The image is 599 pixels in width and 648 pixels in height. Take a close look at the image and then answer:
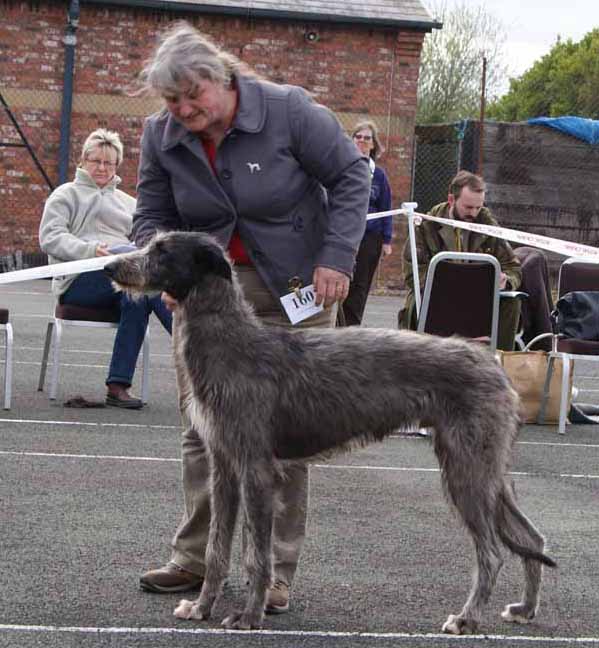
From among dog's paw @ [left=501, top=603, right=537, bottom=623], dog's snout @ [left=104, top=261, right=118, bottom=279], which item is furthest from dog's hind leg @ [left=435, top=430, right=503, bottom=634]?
dog's snout @ [left=104, top=261, right=118, bottom=279]

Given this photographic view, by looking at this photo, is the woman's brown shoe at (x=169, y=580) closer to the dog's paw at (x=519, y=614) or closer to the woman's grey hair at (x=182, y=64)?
the dog's paw at (x=519, y=614)

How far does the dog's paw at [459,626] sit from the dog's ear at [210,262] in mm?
1572

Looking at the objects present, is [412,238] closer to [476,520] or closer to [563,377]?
[563,377]

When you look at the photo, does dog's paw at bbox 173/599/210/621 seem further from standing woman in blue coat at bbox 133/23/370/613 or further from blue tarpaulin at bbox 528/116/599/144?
blue tarpaulin at bbox 528/116/599/144

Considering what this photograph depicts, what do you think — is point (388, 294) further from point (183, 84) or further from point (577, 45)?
point (577, 45)

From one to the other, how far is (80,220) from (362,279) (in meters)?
2.93

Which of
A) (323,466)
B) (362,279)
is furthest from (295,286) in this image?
(362,279)

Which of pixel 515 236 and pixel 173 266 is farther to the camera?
pixel 515 236

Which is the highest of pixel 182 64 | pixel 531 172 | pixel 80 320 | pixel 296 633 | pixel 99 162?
pixel 182 64

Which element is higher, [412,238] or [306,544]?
[412,238]

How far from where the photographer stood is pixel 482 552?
16.8ft

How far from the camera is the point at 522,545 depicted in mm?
5207

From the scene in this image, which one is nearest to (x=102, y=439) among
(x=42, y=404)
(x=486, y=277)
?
(x=42, y=404)

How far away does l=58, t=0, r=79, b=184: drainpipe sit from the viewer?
23922 mm
